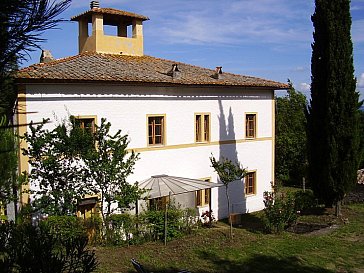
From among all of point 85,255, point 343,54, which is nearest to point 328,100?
point 343,54

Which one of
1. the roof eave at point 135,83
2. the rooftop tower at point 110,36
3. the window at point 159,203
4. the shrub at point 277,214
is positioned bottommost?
the shrub at point 277,214

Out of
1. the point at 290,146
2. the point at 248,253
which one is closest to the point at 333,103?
the point at 248,253

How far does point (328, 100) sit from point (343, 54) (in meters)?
1.98

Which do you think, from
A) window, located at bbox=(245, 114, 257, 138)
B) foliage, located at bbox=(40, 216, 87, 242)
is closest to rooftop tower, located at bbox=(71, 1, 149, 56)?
window, located at bbox=(245, 114, 257, 138)

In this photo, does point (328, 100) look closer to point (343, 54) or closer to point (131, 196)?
point (343, 54)

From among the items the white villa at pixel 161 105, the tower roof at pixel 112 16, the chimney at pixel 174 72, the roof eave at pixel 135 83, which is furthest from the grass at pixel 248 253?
the tower roof at pixel 112 16

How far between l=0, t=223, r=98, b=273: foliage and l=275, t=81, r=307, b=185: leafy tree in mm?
25783

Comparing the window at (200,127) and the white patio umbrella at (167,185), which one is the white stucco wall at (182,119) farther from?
the white patio umbrella at (167,185)

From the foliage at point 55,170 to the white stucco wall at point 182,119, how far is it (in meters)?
1.04

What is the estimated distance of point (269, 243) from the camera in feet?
45.3

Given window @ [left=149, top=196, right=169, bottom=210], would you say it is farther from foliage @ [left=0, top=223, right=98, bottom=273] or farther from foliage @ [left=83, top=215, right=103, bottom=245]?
foliage @ [left=0, top=223, right=98, bottom=273]

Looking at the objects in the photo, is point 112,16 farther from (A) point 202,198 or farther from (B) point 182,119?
(A) point 202,198

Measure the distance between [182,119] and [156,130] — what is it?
4.33ft

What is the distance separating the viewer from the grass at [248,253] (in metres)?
11.3
